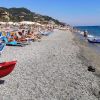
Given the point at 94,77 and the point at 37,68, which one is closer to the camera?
the point at 94,77

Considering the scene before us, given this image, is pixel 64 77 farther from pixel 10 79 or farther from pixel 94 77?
pixel 10 79

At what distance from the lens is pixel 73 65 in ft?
46.8

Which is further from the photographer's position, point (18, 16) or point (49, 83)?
point (18, 16)

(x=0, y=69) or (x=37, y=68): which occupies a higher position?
(x=0, y=69)

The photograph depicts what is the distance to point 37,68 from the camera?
1296cm

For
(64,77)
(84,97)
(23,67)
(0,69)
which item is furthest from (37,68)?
(84,97)

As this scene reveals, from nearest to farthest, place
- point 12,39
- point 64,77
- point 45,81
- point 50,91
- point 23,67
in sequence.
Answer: point 50,91, point 45,81, point 64,77, point 23,67, point 12,39

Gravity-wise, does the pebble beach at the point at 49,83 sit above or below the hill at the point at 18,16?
above

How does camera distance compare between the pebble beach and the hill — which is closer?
the pebble beach

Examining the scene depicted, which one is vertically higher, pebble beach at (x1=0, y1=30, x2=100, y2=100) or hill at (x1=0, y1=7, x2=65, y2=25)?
pebble beach at (x1=0, y1=30, x2=100, y2=100)

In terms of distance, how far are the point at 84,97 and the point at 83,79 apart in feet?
7.60

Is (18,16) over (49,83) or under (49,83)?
under

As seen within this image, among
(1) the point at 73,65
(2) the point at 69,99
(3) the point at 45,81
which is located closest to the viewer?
(2) the point at 69,99

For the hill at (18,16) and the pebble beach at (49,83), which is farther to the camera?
the hill at (18,16)
